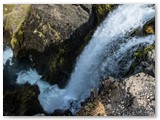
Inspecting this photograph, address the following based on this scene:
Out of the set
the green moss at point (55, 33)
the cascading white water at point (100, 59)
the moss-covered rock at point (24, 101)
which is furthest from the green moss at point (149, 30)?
the moss-covered rock at point (24, 101)

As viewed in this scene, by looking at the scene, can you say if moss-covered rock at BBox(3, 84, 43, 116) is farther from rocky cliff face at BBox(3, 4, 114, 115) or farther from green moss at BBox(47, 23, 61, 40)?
green moss at BBox(47, 23, 61, 40)

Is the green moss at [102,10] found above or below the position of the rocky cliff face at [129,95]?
above

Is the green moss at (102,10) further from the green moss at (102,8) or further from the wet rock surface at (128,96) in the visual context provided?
the wet rock surface at (128,96)

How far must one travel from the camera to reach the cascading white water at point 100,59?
5223 mm

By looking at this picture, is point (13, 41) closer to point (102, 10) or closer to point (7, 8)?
point (7, 8)

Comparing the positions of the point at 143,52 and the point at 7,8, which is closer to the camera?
the point at 143,52

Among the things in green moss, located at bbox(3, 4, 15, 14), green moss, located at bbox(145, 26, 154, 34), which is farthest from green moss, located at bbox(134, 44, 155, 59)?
green moss, located at bbox(3, 4, 15, 14)

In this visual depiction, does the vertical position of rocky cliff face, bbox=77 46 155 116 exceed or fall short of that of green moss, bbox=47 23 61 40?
it falls short

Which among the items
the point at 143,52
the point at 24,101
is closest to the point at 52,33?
the point at 24,101

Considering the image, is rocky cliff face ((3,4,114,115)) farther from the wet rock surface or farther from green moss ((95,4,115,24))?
the wet rock surface

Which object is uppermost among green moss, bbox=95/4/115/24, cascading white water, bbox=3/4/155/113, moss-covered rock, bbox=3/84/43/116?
green moss, bbox=95/4/115/24

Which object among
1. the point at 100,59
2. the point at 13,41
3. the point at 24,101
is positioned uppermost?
the point at 13,41

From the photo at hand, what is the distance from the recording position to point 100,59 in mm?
5273

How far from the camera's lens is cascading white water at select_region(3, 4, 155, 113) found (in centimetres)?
522
